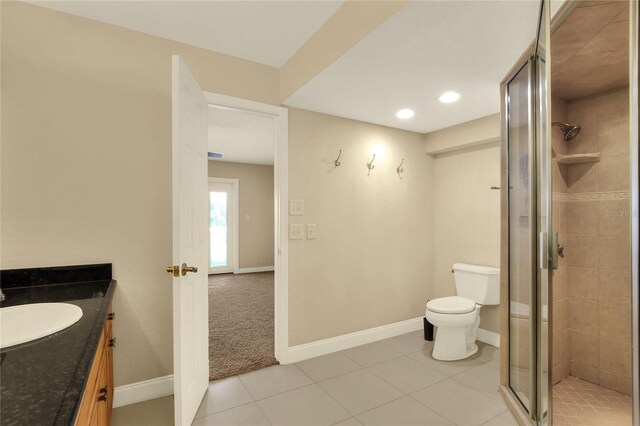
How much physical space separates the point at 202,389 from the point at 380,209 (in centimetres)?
218

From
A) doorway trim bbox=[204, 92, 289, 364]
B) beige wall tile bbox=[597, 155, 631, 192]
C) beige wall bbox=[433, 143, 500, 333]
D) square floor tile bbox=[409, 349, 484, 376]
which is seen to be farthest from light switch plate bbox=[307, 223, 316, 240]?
beige wall tile bbox=[597, 155, 631, 192]

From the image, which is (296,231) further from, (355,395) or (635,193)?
(635,193)

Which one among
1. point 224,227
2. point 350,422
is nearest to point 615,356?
point 350,422

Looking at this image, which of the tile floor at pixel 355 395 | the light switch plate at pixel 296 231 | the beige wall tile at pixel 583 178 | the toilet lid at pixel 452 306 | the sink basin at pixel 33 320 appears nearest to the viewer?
the sink basin at pixel 33 320

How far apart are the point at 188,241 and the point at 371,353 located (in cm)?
193

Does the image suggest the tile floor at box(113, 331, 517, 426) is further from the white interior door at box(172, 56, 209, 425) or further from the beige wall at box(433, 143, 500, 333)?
the beige wall at box(433, 143, 500, 333)

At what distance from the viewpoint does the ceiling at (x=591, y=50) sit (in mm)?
1429

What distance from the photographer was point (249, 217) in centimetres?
698

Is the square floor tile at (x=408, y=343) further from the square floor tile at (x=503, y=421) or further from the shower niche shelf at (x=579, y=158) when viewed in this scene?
the shower niche shelf at (x=579, y=158)

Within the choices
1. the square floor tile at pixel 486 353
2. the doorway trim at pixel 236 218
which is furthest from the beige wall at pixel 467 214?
the doorway trim at pixel 236 218

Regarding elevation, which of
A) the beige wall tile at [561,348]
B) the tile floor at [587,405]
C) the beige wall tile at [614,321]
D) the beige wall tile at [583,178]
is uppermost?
the beige wall tile at [583,178]

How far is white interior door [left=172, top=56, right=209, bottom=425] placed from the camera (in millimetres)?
1670

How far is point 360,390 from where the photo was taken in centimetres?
222

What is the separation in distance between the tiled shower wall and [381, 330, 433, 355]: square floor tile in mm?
1058
